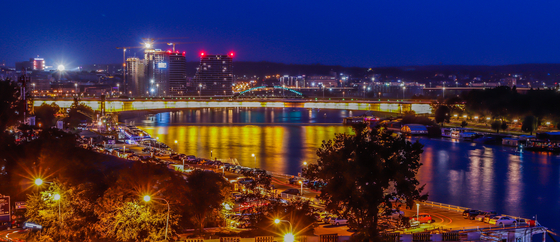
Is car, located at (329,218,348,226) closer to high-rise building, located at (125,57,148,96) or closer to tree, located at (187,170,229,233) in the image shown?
tree, located at (187,170,229,233)

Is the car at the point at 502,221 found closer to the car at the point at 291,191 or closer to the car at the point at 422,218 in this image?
the car at the point at 422,218

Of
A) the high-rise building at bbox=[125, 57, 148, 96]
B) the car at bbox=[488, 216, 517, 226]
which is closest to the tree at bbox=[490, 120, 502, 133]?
the car at bbox=[488, 216, 517, 226]

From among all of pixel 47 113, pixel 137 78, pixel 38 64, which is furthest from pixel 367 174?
pixel 38 64

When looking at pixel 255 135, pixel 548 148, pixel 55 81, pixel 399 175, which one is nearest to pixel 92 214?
pixel 399 175

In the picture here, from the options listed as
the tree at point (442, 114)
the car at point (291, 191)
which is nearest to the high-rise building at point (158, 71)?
the tree at point (442, 114)

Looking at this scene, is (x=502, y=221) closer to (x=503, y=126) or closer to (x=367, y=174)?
(x=367, y=174)

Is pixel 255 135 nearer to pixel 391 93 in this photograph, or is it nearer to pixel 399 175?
pixel 399 175
